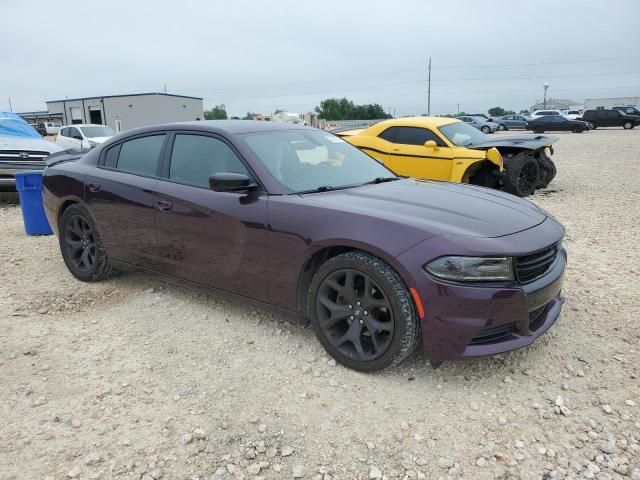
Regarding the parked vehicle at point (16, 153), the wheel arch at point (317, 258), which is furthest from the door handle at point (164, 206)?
the parked vehicle at point (16, 153)

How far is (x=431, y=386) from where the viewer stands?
2.94 meters

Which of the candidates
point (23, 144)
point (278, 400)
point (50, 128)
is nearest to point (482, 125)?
point (23, 144)

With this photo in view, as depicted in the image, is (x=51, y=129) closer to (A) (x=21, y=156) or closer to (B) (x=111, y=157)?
(A) (x=21, y=156)

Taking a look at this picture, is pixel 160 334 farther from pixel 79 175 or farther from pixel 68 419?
pixel 79 175

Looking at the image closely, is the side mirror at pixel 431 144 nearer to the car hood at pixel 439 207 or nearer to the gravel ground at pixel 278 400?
the gravel ground at pixel 278 400

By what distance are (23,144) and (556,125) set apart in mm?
32633

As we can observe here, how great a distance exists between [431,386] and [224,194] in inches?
73.9

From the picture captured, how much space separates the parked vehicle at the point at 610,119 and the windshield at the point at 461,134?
30.1 metres

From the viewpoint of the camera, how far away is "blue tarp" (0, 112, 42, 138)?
9.92 m

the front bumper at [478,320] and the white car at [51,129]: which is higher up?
the white car at [51,129]

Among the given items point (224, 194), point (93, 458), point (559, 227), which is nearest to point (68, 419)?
point (93, 458)

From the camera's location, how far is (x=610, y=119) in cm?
3378

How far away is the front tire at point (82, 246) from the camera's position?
455cm

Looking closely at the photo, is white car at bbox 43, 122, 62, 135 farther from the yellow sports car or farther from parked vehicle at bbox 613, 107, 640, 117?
parked vehicle at bbox 613, 107, 640, 117
